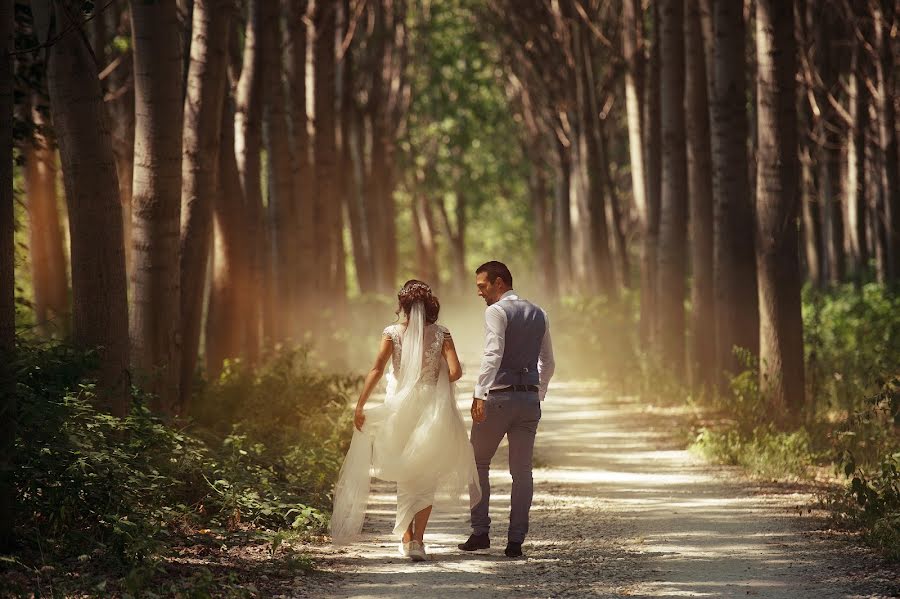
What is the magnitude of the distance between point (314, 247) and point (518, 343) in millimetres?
14349

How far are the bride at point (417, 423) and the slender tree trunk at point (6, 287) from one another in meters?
2.26

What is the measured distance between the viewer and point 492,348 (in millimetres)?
8688

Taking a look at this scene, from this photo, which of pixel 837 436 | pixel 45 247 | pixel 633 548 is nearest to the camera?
pixel 633 548

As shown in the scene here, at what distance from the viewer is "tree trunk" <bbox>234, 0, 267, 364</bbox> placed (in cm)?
1767

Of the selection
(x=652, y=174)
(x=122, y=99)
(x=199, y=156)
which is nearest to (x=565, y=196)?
(x=652, y=174)

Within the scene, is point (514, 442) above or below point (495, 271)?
below

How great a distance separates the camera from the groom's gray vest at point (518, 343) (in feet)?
28.7

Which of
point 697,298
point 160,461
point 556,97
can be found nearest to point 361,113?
point 556,97

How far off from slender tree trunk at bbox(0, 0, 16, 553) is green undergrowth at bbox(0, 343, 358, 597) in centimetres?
12

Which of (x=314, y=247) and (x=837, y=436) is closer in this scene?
(x=837, y=436)

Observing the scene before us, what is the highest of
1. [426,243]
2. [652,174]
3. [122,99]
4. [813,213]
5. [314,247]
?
[426,243]

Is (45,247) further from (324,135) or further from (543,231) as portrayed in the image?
(543,231)

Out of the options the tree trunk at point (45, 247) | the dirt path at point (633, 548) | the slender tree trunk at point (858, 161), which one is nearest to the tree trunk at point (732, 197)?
the dirt path at point (633, 548)

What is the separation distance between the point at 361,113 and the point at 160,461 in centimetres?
2581
